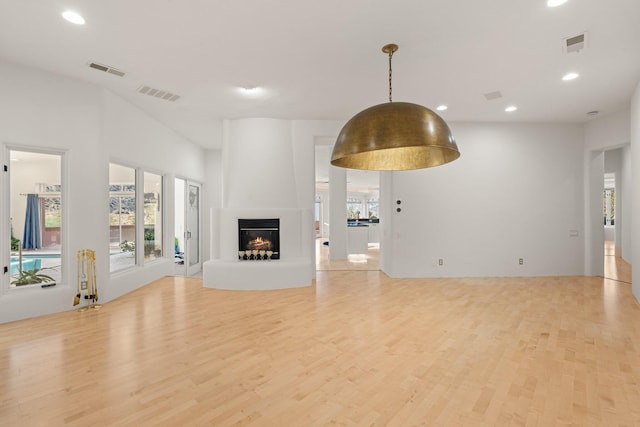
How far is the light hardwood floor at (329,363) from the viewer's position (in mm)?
2133

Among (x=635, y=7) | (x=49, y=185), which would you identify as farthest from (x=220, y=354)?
(x=635, y=7)

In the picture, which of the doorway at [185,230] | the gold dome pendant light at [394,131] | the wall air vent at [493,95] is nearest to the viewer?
the gold dome pendant light at [394,131]

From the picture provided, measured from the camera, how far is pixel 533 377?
8.45 feet

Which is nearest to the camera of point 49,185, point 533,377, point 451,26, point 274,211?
point 533,377

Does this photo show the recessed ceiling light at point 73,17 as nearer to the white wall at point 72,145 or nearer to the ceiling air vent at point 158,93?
the ceiling air vent at point 158,93

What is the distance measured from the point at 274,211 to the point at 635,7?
5.32 m

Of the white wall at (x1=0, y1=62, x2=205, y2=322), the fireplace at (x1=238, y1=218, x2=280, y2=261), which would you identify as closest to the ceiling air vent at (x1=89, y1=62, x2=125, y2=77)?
the white wall at (x1=0, y1=62, x2=205, y2=322)

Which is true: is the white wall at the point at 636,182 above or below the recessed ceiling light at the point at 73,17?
below

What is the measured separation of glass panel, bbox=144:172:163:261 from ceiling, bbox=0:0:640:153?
1.73 metres

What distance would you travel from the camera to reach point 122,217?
18.8 ft

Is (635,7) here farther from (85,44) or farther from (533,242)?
(85,44)

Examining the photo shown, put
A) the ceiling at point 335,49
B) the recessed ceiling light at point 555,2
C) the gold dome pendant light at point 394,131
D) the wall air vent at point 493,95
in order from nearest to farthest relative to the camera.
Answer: the gold dome pendant light at point 394,131 → the recessed ceiling light at point 555,2 → the ceiling at point 335,49 → the wall air vent at point 493,95

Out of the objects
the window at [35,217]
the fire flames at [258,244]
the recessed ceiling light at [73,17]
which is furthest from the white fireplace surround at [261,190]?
the recessed ceiling light at [73,17]

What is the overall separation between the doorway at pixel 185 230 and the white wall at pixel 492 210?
5.10 metres
